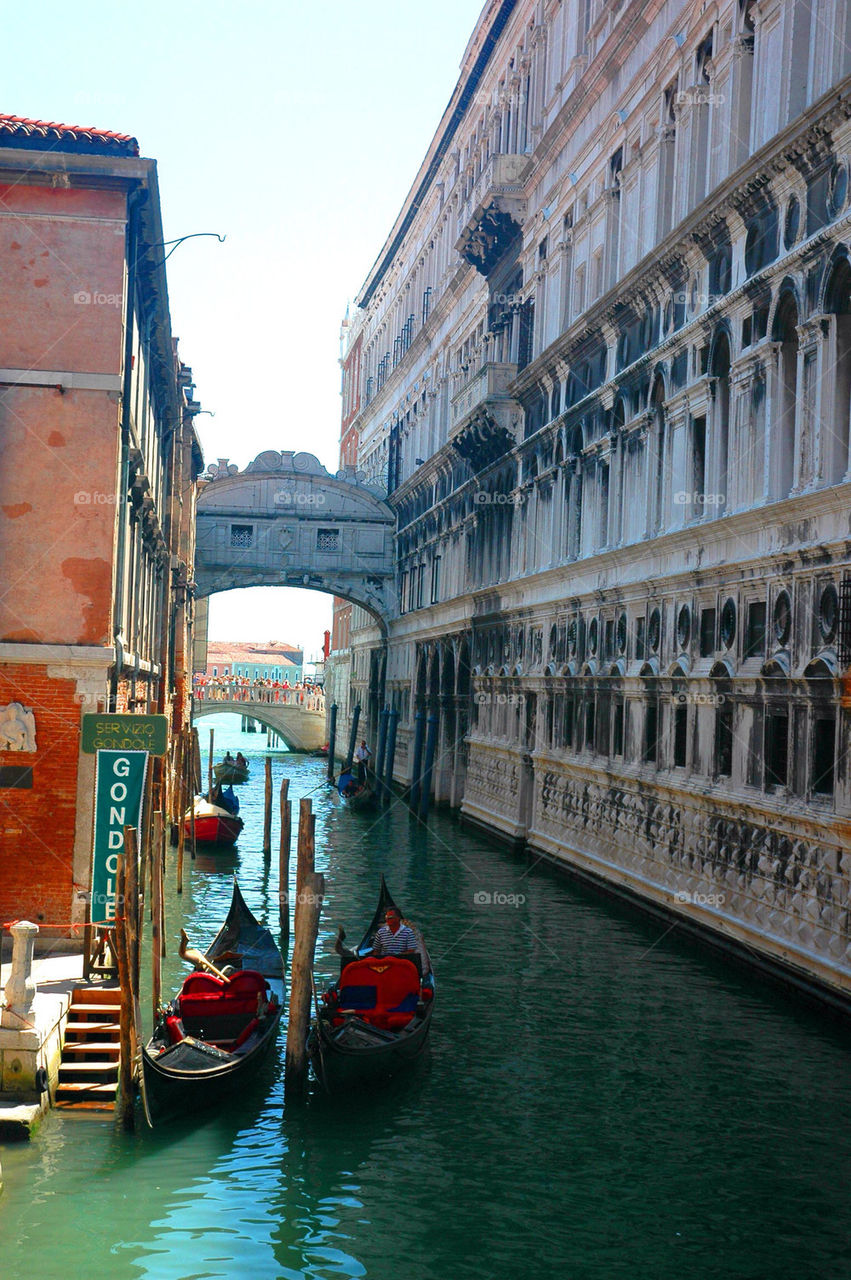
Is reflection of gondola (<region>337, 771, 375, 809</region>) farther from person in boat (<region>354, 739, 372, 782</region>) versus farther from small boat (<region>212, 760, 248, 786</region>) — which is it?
small boat (<region>212, 760, 248, 786</region>)

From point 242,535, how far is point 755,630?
25123 millimetres

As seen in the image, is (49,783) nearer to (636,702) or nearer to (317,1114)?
(317,1114)

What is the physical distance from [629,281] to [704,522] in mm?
4256

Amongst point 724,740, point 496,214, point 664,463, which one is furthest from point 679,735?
point 496,214

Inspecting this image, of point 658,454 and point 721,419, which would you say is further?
point 658,454

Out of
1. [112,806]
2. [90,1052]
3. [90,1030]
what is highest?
[112,806]

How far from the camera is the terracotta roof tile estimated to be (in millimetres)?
11781

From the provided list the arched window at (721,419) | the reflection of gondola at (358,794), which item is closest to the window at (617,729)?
the arched window at (721,419)

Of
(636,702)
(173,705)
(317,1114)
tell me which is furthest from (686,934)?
(173,705)

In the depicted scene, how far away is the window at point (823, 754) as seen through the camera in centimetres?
1167

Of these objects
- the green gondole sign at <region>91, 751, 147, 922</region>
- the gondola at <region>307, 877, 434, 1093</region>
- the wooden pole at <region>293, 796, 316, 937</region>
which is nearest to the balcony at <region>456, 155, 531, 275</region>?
the wooden pole at <region>293, 796, 316, 937</region>

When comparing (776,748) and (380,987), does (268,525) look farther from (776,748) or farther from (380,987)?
(380,987)

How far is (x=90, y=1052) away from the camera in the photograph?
975cm

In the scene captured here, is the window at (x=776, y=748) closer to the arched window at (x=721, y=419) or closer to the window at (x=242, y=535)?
the arched window at (x=721, y=419)
